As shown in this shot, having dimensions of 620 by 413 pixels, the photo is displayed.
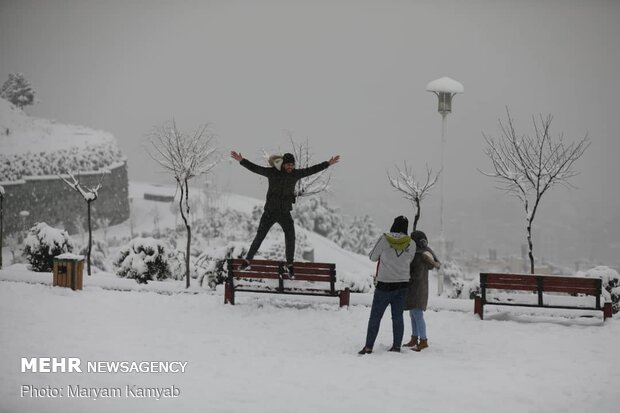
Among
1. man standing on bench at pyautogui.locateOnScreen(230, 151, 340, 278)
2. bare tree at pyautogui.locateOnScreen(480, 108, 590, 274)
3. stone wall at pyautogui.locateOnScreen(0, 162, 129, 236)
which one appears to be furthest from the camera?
stone wall at pyautogui.locateOnScreen(0, 162, 129, 236)

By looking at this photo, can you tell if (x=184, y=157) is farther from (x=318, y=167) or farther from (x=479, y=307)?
(x=479, y=307)

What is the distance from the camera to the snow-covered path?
7.16 metres

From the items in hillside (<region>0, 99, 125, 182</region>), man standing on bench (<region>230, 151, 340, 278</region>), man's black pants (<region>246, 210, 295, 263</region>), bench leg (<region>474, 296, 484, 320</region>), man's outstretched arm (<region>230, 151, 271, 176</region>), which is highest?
hillside (<region>0, 99, 125, 182</region>)

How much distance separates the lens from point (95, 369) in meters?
8.00

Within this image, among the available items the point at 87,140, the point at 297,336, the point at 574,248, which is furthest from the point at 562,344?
the point at 574,248

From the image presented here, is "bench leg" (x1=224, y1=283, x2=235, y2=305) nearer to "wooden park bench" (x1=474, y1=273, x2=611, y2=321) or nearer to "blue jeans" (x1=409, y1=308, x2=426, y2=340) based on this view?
"blue jeans" (x1=409, y1=308, x2=426, y2=340)

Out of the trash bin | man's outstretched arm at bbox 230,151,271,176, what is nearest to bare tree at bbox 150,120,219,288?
the trash bin

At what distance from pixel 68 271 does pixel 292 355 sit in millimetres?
6539

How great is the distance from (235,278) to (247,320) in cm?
133

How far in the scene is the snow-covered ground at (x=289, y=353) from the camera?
7.16 metres

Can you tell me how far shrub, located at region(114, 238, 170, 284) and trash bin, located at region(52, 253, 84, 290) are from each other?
4.96 feet

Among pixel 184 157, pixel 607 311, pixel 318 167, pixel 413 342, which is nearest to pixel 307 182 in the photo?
pixel 184 157

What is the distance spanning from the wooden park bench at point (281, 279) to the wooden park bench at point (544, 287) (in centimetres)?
268

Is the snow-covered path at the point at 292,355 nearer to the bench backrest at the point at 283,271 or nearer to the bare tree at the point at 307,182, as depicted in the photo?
the bench backrest at the point at 283,271
